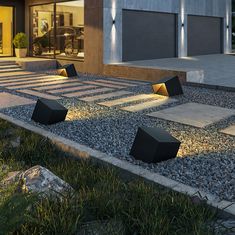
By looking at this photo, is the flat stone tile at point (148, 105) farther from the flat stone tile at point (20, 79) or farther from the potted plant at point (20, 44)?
the potted plant at point (20, 44)

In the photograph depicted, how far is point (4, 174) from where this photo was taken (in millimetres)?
4227

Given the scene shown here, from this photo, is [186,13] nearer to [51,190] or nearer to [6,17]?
[6,17]

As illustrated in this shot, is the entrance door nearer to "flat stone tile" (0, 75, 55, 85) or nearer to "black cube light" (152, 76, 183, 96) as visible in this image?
"flat stone tile" (0, 75, 55, 85)

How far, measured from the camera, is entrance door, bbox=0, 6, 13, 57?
1991 cm

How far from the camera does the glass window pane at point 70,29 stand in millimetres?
16109

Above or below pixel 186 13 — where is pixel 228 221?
below

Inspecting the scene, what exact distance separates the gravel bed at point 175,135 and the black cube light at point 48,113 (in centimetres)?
12

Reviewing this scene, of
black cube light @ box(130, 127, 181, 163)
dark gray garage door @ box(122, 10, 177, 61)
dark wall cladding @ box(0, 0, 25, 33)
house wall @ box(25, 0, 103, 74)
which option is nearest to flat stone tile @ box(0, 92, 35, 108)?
black cube light @ box(130, 127, 181, 163)

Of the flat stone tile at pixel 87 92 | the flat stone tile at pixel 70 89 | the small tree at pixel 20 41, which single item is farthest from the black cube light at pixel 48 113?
the small tree at pixel 20 41

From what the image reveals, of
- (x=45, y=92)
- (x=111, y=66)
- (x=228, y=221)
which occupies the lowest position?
(x=228, y=221)

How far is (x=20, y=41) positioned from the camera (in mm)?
18766

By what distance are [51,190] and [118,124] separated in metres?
3.45

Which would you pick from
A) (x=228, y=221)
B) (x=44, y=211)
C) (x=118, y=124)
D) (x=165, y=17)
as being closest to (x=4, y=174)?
(x=44, y=211)

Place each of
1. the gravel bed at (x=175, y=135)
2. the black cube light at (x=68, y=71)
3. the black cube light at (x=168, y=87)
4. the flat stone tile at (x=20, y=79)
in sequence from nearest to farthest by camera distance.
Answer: the gravel bed at (x=175, y=135) < the black cube light at (x=168, y=87) < the flat stone tile at (x=20, y=79) < the black cube light at (x=68, y=71)
